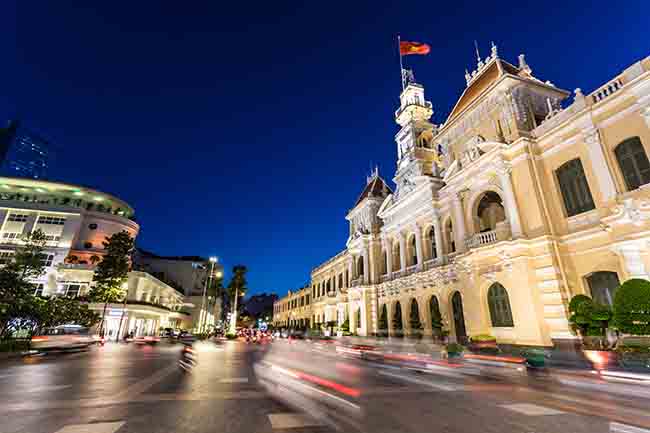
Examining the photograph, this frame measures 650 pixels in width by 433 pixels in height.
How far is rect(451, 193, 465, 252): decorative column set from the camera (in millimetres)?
24175

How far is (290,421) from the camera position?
5.48 metres

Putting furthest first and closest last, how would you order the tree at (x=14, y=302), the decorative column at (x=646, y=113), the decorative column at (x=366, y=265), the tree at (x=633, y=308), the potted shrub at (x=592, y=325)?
1. the decorative column at (x=366, y=265)
2. the tree at (x=14, y=302)
3. the decorative column at (x=646, y=113)
4. the potted shrub at (x=592, y=325)
5. the tree at (x=633, y=308)

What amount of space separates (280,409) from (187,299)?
6886 cm

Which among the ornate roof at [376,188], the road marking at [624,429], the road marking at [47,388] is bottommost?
the road marking at [624,429]

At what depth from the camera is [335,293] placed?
49.8 meters

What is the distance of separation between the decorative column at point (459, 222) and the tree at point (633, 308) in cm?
1087

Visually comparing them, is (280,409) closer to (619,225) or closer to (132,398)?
(132,398)

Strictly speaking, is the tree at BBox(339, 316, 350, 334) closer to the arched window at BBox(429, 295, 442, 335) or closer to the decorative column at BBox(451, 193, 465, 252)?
the arched window at BBox(429, 295, 442, 335)

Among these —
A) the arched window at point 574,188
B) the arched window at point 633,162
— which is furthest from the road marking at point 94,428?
the arched window at point 574,188

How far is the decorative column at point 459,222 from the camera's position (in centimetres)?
2417

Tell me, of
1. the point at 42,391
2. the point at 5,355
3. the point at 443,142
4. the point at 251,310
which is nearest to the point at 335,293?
the point at 443,142

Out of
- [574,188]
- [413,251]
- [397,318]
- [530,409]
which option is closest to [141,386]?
[530,409]

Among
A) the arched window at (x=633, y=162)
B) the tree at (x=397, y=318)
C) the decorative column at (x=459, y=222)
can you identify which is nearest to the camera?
the arched window at (x=633, y=162)

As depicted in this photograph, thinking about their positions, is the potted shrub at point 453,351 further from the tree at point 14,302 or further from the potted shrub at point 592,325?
the tree at point 14,302
